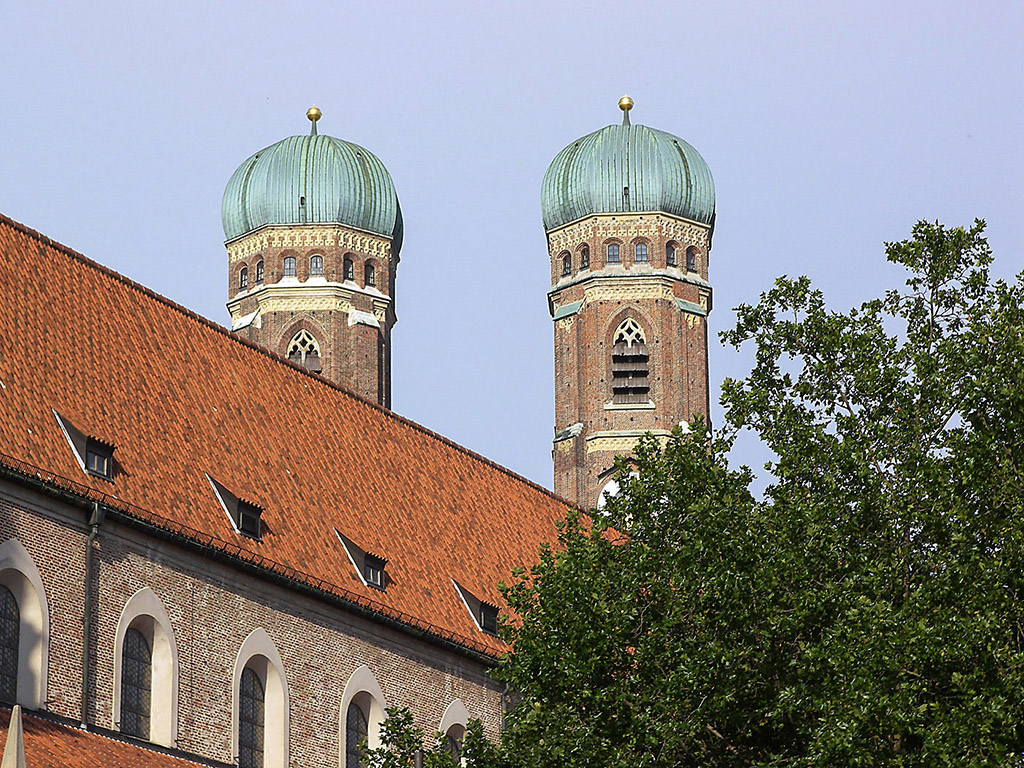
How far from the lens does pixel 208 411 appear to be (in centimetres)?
3850

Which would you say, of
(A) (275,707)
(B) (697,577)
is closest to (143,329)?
(A) (275,707)

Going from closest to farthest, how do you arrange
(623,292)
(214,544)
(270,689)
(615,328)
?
(214,544), (270,689), (615,328), (623,292)

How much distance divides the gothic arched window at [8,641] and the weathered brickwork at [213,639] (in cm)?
49

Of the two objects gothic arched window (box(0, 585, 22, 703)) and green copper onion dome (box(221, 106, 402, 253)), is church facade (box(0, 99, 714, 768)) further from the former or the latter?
green copper onion dome (box(221, 106, 402, 253))

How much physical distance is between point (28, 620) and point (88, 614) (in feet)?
3.53

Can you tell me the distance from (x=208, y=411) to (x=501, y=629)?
7.56 metres

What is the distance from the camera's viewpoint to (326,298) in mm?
76250

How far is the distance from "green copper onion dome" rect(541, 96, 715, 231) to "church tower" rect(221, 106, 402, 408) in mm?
6147

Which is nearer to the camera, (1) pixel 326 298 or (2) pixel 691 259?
(2) pixel 691 259

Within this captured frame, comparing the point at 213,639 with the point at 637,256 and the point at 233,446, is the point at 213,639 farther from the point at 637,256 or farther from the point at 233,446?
the point at 637,256

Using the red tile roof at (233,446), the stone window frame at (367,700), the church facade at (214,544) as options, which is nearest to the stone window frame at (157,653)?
the church facade at (214,544)

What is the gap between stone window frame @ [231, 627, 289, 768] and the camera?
35375 millimetres

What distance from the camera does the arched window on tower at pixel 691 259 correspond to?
76000 mm

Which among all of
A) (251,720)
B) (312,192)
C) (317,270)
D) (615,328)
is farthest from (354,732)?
(312,192)
